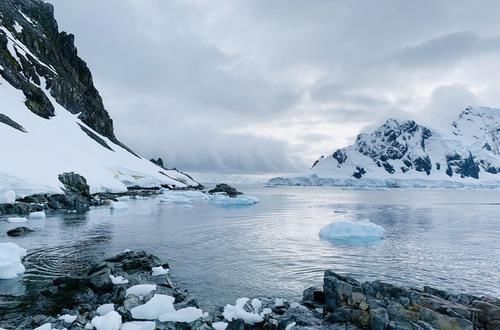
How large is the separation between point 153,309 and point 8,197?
37016 millimetres

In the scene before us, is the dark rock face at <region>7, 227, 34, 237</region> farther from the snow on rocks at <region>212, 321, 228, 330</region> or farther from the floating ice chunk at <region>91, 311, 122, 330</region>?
the snow on rocks at <region>212, 321, 228, 330</region>

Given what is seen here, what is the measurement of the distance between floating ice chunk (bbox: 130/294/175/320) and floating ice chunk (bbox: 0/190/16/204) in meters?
36.1

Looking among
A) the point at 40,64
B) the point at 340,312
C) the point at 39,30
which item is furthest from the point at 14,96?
the point at 340,312

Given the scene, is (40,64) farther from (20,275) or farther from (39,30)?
(20,275)

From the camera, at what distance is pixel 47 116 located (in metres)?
86.9

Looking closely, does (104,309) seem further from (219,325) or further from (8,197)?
(8,197)

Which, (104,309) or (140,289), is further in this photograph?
(140,289)

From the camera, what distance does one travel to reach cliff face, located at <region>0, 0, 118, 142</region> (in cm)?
8788

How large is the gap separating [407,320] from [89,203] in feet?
168

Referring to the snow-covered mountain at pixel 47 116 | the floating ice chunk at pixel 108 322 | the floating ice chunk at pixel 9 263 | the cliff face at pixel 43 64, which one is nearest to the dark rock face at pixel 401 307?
the floating ice chunk at pixel 108 322

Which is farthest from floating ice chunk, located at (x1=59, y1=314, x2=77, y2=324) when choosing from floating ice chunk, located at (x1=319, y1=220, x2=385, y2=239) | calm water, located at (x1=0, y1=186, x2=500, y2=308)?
floating ice chunk, located at (x1=319, y1=220, x2=385, y2=239)

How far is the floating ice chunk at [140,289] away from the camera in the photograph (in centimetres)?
1547

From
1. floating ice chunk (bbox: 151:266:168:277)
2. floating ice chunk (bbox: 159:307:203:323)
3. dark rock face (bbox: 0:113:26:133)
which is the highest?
dark rock face (bbox: 0:113:26:133)

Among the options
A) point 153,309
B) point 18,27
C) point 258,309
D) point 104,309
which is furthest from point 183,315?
point 18,27
